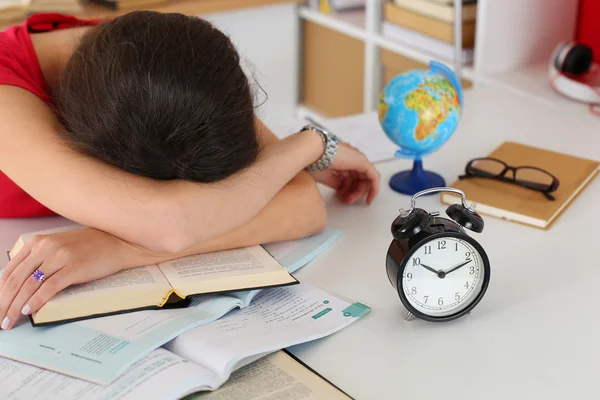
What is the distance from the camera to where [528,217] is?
4.28 ft

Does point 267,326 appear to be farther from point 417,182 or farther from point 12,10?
point 12,10

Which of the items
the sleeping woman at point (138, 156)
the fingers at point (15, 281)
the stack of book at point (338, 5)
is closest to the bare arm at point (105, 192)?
the sleeping woman at point (138, 156)

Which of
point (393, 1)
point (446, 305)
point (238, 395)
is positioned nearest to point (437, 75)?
point (446, 305)

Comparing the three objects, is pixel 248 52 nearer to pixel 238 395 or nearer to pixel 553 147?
pixel 553 147

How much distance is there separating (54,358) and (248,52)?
2.12 metres

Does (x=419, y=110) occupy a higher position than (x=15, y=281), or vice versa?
(x=419, y=110)

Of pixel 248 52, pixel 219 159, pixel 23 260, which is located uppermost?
pixel 219 159

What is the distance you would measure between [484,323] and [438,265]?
106 mm

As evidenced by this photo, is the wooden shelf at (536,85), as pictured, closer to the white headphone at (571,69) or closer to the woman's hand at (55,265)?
the white headphone at (571,69)

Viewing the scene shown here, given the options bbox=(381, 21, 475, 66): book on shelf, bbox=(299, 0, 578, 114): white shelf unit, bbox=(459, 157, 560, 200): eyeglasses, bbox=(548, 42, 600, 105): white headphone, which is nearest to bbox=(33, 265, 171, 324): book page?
bbox=(459, 157, 560, 200): eyeglasses

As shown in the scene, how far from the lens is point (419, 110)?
4.37 ft

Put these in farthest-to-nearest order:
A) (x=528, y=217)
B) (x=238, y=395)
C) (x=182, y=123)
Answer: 1. (x=528, y=217)
2. (x=182, y=123)
3. (x=238, y=395)

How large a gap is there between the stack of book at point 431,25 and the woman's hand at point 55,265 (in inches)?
53.4

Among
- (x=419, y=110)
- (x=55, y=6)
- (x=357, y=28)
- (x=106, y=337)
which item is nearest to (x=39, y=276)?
(x=106, y=337)
